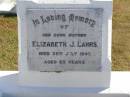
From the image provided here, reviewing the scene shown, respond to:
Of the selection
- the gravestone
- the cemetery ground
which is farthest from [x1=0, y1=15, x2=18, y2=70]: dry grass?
the gravestone

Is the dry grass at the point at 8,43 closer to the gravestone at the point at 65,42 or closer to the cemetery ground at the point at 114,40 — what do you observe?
the cemetery ground at the point at 114,40

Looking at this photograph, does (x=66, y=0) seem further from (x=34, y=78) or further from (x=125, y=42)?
(x=125, y=42)

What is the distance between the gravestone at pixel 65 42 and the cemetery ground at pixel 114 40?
2075 millimetres

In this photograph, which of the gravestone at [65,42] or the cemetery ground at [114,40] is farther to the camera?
the cemetery ground at [114,40]

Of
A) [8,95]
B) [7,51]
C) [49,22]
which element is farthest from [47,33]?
[7,51]

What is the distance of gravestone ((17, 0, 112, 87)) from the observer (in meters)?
3.86

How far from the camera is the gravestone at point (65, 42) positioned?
12.7 ft

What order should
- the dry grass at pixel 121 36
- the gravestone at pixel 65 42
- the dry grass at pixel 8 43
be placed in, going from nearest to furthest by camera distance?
the gravestone at pixel 65 42 < the dry grass at pixel 8 43 < the dry grass at pixel 121 36

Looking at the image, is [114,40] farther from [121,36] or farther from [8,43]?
[8,43]

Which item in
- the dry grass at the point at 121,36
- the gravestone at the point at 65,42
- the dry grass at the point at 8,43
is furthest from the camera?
the dry grass at the point at 121,36

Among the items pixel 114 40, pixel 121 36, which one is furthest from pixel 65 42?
pixel 121 36

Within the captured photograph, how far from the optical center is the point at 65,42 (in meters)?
3.94

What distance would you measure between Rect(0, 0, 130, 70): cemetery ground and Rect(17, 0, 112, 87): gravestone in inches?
81.7

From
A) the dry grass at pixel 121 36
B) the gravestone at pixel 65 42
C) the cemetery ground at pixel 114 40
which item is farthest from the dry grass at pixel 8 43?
the gravestone at pixel 65 42
